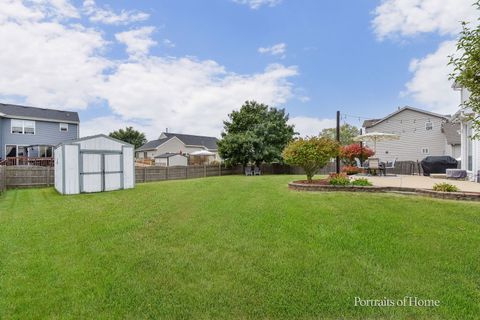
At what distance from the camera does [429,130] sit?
23.9m

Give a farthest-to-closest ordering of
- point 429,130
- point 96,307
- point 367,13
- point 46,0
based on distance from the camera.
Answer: point 429,130, point 367,13, point 46,0, point 96,307

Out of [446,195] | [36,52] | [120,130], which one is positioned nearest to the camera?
[446,195]

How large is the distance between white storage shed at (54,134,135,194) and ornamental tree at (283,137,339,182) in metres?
8.56

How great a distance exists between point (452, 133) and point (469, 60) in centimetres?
2409

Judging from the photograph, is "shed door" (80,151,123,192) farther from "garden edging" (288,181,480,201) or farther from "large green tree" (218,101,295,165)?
"large green tree" (218,101,295,165)

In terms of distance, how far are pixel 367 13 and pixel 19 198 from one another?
16.5 meters

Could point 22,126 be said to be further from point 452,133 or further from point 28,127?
point 452,133

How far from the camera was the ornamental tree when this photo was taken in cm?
1055

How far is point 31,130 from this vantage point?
2253cm

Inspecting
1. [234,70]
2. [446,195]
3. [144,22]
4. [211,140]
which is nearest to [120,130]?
[211,140]

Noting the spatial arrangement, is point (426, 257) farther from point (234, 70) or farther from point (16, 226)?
point (234, 70)

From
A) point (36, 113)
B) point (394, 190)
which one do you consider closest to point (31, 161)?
point (36, 113)

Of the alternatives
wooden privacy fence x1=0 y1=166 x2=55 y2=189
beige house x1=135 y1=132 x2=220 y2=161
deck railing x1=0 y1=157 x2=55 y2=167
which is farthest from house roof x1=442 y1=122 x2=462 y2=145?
deck railing x1=0 y1=157 x2=55 y2=167

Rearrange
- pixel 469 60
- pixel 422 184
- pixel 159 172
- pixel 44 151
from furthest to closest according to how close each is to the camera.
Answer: pixel 44 151
pixel 159 172
pixel 422 184
pixel 469 60
